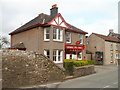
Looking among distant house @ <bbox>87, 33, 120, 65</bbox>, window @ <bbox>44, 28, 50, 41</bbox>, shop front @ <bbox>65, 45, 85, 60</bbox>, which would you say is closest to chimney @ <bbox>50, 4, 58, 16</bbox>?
window @ <bbox>44, 28, 50, 41</bbox>

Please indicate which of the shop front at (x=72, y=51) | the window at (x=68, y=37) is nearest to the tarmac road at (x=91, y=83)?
the shop front at (x=72, y=51)

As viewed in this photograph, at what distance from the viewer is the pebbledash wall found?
8.88 metres

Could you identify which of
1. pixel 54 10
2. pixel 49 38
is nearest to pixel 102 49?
pixel 54 10

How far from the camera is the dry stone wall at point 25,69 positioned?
8861 mm

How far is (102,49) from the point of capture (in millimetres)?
28984

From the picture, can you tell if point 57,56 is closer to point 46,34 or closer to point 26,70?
point 46,34

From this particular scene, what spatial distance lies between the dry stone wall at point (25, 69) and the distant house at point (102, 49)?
64.5ft

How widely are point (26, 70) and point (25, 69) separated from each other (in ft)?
0.37

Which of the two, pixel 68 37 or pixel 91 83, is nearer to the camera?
pixel 91 83

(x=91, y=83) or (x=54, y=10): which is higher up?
(x=54, y=10)

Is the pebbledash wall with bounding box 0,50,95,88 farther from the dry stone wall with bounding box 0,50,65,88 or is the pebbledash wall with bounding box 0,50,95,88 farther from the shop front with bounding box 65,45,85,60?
the shop front with bounding box 65,45,85,60

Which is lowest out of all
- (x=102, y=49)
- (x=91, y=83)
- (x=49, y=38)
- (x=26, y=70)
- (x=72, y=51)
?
(x=91, y=83)

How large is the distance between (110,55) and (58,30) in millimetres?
18388

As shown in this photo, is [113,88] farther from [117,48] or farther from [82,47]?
[117,48]
